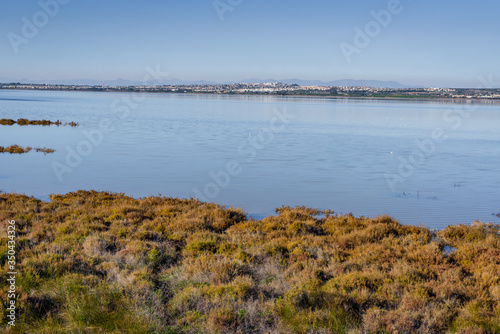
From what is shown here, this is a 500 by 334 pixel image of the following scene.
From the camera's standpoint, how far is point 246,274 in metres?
7.48

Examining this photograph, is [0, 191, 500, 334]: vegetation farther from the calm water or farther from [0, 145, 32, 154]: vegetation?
[0, 145, 32, 154]: vegetation

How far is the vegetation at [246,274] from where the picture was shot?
575cm

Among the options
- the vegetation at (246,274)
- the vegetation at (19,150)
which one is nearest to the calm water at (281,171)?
the vegetation at (19,150)

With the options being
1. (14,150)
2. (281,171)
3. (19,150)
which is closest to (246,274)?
(281,171)

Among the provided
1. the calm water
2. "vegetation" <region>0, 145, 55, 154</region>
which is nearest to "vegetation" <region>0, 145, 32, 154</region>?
"vegetation" <region>0, 145, 55, 154</region>

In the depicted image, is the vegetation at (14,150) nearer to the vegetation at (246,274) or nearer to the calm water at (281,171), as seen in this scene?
the calm water at (281,171)

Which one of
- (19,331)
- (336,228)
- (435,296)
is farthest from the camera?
(336,228)

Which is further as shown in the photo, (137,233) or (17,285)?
(137,233)

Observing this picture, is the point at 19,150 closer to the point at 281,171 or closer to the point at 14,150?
the point at 14,150

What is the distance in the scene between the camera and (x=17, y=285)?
6402 millimetres

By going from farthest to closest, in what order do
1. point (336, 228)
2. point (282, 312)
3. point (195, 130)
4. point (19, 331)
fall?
point (195, 130), point (336, 228), point (282, 312), point (19, 331)

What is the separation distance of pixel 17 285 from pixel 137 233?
3.57m

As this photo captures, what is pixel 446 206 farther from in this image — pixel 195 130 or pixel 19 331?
pixel 195 130

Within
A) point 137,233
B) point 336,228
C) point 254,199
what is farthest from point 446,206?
point 137,233
